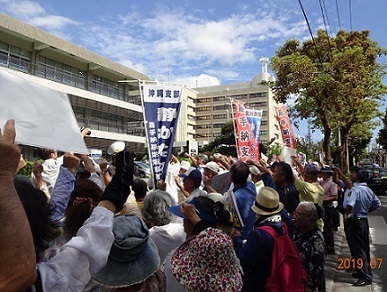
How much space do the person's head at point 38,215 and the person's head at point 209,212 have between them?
1.06 metres

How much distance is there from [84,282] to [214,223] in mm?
1145

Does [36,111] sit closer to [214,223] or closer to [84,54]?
[214,223]

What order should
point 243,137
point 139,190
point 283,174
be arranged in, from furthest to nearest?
point 243,137
point 283,174
point 139,190

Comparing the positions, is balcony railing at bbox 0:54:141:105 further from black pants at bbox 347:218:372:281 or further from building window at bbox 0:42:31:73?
black pants at bbox 347:218:372:281

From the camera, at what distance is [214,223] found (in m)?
2.51

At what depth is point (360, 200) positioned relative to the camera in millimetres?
5656

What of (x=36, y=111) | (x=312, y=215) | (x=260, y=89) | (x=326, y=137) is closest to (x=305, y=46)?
(x=326, y=137)

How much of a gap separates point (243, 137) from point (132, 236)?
296 inches

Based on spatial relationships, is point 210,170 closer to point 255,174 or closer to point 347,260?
point 255,174

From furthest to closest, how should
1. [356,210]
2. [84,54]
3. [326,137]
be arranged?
[84,54] < [326,137] < [356,210]

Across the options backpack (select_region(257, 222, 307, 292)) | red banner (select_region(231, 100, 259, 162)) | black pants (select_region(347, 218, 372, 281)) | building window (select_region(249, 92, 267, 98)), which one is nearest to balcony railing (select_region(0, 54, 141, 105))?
red banner (select_region(231, 100, 259, 162))

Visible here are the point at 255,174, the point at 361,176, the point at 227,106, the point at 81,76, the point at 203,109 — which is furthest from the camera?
the point at 203,109

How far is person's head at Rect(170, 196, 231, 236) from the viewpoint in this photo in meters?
2.45
